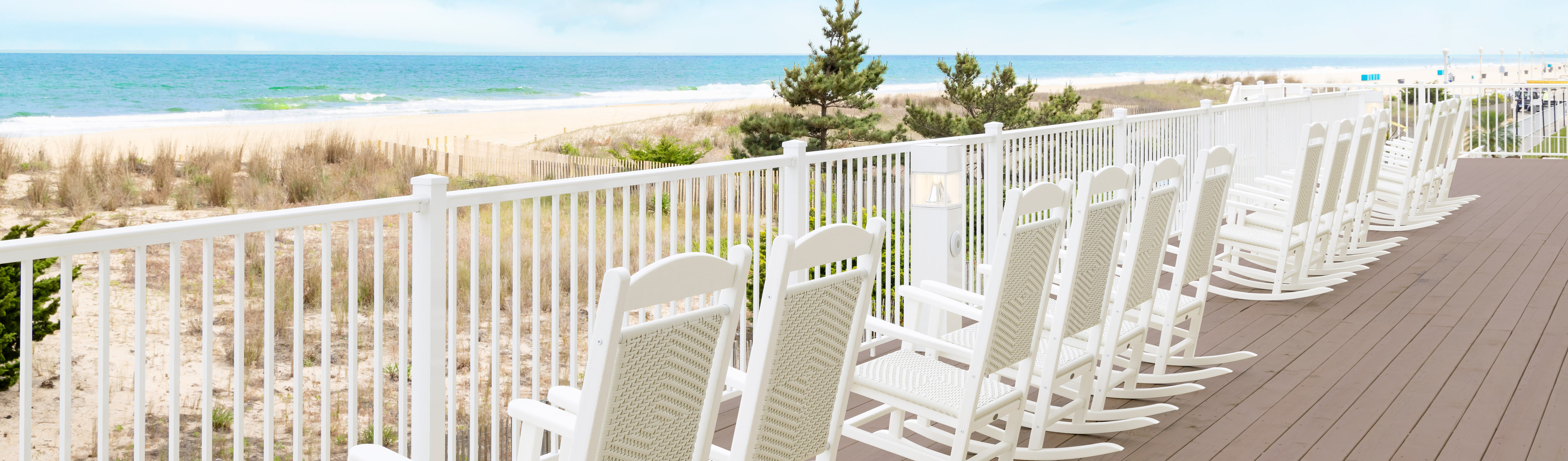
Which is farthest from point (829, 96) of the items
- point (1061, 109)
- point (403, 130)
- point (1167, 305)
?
point (1167, 305)

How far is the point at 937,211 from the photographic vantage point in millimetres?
4055

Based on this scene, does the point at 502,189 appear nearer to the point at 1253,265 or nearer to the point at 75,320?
the point at 1253,265

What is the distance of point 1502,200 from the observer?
8773 mm

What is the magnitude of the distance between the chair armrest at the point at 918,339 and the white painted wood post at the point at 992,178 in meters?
1.83

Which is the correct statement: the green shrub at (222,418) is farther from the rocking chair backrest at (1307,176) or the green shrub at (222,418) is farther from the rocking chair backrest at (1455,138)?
the rocking chair backrest at (1455,138)

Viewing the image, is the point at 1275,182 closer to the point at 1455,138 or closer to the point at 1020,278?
the point at 1455,138

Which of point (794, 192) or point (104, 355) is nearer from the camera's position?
point (104, 355)

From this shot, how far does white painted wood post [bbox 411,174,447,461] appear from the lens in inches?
96.0

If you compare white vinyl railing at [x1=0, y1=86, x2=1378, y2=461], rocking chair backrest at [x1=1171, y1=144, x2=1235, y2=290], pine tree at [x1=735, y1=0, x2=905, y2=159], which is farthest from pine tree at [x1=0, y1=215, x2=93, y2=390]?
pine tree at [x1=735, y1=0, x2=905, y2=159]

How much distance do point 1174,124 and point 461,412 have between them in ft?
15.5

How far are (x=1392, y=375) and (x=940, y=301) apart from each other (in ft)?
6.01

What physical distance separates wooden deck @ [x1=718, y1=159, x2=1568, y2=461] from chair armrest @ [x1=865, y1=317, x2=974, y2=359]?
48 centimetres

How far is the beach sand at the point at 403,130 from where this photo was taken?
89.2 ft

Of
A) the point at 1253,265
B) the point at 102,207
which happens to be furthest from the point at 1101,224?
the point at 102,207
